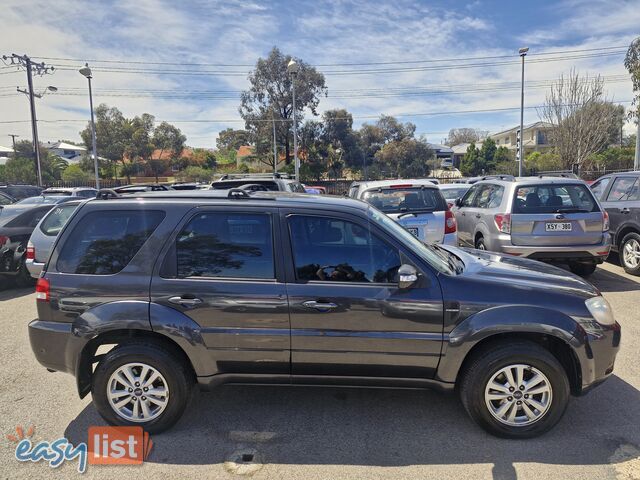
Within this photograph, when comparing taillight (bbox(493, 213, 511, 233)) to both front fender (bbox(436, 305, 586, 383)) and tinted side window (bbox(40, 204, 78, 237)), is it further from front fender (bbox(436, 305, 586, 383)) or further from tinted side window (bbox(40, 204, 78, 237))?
tinted side window (bbox(40, 204, 78, 237))

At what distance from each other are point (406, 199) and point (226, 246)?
13.5 feet

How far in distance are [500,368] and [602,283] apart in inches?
214

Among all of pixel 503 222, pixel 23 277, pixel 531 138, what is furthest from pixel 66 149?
pixel 503 222

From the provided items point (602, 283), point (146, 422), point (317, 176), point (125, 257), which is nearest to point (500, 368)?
point (146, 422)

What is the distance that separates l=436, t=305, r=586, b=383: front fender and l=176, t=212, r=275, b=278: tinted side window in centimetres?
138

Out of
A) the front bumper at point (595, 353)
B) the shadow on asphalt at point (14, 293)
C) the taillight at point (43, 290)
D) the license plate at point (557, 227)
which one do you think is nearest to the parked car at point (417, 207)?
the license plate at point (557, 227)

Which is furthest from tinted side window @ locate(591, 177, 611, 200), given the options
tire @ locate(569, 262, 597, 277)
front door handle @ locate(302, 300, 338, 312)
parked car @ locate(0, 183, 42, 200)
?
parked car @ locate(0, 183, 42, 200)

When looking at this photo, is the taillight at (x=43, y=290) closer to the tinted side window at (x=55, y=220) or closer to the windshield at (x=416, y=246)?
the windshield at (x=416, y=246)

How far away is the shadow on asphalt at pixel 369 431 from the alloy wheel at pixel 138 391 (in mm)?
235

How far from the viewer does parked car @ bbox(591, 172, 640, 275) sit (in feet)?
24.8

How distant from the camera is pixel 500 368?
9.93 ft

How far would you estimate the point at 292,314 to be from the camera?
3.08 meters

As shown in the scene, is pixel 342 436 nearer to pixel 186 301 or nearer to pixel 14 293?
pixel 186 301

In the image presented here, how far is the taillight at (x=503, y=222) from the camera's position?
682 cm
